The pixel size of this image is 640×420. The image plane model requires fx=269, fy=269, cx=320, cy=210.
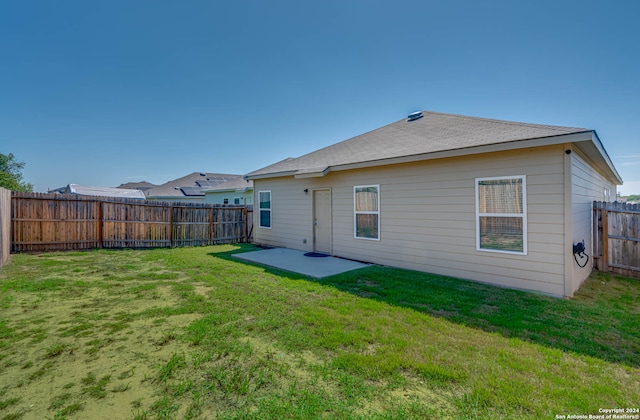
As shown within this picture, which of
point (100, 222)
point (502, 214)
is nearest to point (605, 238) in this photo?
point (502, 214)

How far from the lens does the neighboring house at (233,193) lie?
19.3m

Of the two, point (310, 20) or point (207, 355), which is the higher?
point (310, 20)

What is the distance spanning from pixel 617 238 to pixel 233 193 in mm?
19752

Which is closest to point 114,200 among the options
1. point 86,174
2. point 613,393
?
point 613,393

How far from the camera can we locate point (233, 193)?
20.5 meters

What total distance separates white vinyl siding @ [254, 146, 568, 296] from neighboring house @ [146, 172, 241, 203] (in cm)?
1751

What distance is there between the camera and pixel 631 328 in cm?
348

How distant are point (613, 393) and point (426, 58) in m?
9.65

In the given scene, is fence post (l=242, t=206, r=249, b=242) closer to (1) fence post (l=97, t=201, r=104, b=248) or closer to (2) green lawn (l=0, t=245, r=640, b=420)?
(1) fence post (l=97, t=201, r=104, b=248)

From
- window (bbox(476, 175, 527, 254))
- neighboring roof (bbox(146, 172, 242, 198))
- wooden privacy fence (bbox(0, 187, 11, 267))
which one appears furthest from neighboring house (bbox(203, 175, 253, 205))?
window (bbox(476, 175, 527, 254))

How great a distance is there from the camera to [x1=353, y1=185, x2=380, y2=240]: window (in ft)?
23.9

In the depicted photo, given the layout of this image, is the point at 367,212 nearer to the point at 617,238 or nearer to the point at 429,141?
the point at 429,141

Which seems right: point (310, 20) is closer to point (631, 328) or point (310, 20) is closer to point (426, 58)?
point (426, 58)

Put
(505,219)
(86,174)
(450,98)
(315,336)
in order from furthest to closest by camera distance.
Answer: (86,174) < (450,98) < (505,219) < (315,336)
